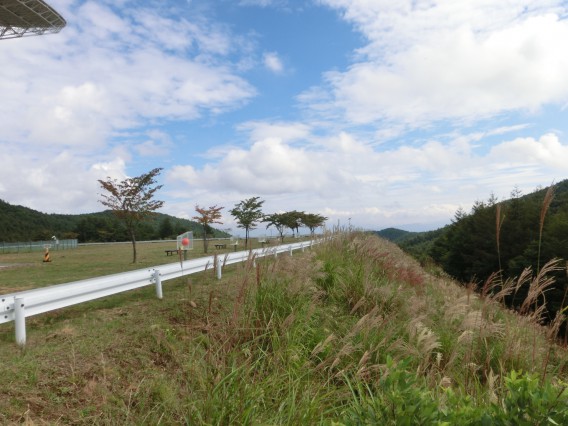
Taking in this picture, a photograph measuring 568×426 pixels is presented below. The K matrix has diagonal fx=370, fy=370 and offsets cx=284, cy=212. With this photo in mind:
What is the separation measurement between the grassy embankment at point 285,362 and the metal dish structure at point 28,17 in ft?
73.9

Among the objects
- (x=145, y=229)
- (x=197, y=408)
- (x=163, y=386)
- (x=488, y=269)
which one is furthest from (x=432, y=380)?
(x=145, y=229)

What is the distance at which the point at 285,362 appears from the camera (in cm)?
338

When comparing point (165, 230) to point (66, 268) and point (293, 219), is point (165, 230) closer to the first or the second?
point (293, 219)

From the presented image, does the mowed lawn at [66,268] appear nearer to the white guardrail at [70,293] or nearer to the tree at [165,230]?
the white guardrail at [70,293]

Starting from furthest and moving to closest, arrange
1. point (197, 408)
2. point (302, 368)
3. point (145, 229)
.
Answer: point (145, 229) < point (302, 368) < point (197, 408)

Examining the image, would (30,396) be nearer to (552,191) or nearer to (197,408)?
(197,408)

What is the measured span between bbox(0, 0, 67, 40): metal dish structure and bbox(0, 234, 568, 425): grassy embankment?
22539mm

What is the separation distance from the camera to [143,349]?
169 inches

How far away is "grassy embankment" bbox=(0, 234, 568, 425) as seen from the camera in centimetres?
198

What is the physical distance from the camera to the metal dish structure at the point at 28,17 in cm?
2048

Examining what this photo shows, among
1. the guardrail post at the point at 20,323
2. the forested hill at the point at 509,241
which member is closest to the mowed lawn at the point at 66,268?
the guardrail post at the point at 20,323

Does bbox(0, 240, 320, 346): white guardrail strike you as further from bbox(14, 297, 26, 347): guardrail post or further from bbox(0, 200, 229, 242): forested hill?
bbox(0, 200, 229, 242): forested hill

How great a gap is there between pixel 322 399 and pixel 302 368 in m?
0.55

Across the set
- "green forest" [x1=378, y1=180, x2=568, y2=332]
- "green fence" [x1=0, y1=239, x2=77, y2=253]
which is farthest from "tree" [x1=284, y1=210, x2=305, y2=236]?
"green fence" [x1=0, y1=239, x2=77, y2=253]
